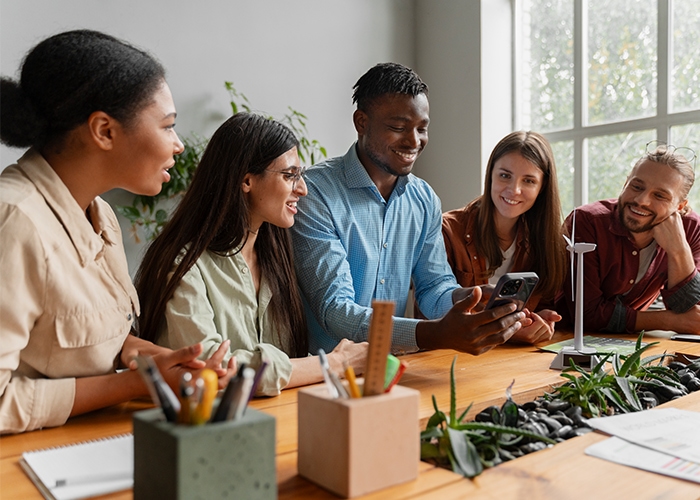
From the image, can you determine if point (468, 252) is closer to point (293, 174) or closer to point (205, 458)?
point (293, 174)

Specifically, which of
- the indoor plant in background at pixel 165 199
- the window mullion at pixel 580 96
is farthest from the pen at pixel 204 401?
the window mullion at pixel 580 96

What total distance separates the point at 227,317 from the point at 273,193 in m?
0.37

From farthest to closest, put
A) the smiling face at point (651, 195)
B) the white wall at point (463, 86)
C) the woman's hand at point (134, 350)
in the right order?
1. the white wall at point (463, 86)
2. the smiling face at point (651, 195)
3. the woman's hand at point (134, 350)

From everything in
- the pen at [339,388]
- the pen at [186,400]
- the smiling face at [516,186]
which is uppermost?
the smiling face at [516,186]

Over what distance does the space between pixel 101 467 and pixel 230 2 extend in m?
3.52

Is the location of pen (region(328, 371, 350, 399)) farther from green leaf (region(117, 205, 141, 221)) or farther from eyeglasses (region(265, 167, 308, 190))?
green leaf (region(117, 205, 141, 221))

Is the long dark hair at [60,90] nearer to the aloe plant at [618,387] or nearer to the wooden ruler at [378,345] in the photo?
the wooden ruler at [378,345]

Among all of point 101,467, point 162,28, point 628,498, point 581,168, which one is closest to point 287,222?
point 101,467

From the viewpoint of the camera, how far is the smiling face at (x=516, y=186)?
2594 mm

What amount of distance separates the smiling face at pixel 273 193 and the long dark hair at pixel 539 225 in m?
1.07

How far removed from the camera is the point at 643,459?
101cm

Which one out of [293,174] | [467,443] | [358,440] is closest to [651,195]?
[293,174]

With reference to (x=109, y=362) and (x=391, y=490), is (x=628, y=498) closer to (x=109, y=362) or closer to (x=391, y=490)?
(x=391, y=490)

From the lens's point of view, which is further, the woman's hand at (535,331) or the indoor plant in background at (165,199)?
the indoor plant in background at (165,199)
